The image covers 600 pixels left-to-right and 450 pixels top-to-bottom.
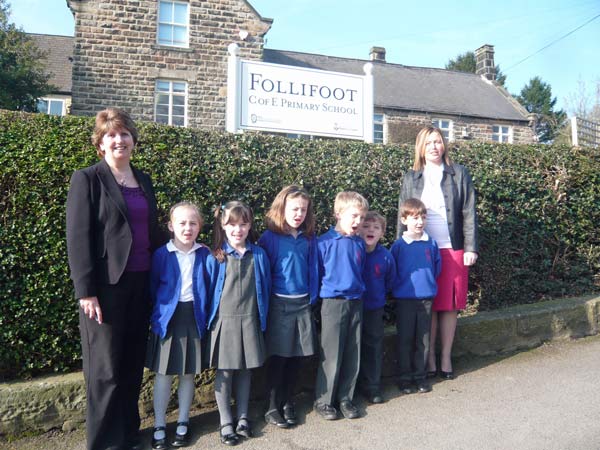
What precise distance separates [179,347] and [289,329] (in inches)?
28.8

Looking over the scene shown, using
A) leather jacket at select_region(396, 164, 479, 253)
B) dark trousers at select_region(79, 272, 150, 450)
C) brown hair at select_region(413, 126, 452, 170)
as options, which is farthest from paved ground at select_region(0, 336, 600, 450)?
brown hair at select_region(413, 126, 452, 170)

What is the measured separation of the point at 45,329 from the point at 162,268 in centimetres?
101

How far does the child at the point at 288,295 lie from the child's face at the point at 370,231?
45cm

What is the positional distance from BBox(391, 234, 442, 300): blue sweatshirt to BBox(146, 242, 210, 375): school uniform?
1.56 m

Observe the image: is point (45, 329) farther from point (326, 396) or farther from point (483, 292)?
point (483, 292)

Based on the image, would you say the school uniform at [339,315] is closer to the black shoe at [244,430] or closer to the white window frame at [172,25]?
the black shoe at [244,430]

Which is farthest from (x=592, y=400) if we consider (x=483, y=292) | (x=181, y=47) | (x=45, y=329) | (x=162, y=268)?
(x=181, y=47)

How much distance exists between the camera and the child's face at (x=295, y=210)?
3.29 meters

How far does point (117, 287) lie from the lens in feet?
9.32

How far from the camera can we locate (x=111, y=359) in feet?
9.20

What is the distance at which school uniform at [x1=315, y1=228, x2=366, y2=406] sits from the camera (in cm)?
334

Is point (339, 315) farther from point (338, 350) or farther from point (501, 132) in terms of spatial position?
point (501, 132)

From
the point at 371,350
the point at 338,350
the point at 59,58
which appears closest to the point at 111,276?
the point at 338,350

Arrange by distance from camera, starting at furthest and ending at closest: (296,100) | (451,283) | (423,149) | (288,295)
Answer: (296,100)
(423,149)
(451,283)
(288,295)
